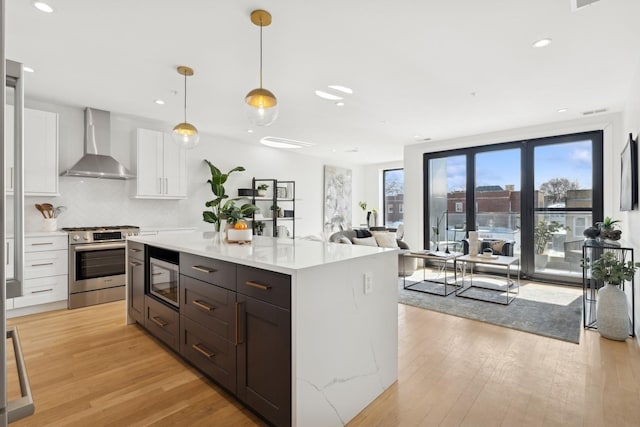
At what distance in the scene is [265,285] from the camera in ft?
5.62

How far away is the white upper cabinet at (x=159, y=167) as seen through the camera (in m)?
4.72

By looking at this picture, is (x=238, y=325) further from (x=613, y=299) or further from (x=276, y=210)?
(x=276, y=210)

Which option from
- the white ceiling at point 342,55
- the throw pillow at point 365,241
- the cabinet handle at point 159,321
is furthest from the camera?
the throw pillow at point 365,241

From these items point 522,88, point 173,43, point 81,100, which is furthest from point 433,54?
point 81,100

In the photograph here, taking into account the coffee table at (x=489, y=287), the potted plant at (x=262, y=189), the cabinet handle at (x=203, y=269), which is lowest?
the coffee table at (x=489, y=287)

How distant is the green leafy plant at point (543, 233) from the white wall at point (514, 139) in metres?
0.74

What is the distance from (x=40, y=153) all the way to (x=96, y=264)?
1.50 meters

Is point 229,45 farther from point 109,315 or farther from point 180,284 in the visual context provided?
point 109,315

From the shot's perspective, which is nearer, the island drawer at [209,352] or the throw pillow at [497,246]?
the island drawer at [209,352]

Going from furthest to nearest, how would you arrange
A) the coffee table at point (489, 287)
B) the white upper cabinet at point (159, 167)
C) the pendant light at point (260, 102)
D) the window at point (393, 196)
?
the window at point (393, 196) → the white upper cabinet at point (159, 167) → the coffee table at point (489, 287) → the pendant light at point (260, 102)

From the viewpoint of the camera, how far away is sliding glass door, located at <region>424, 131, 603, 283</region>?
16.5ft

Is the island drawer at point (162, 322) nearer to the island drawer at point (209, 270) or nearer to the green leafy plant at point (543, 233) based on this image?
the island drawer at point (209, 270)

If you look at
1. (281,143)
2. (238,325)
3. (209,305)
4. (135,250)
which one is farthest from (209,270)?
(281,143)

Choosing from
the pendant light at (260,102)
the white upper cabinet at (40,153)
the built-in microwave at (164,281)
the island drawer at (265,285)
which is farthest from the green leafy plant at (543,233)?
the white upper cabinet at (40,153)
